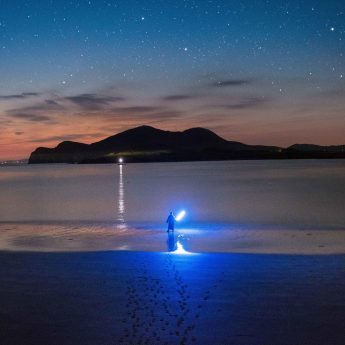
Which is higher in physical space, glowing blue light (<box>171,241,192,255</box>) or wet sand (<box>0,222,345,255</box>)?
glowing blue light (<box>171,241,192,255</box>)

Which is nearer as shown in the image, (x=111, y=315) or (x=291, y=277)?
(x=111, y=315)

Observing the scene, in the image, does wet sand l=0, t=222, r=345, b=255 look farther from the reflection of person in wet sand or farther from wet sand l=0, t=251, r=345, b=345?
wet sand l=0, t=251, r=345, b=345

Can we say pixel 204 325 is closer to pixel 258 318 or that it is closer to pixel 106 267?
pixel 258 318

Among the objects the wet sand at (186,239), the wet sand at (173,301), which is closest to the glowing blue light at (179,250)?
the wet sand at (186,239)

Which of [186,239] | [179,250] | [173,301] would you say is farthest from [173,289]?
[186,239]

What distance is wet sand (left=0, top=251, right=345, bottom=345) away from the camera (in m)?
10.1

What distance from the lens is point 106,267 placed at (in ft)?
56.5

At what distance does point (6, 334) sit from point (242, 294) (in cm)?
662

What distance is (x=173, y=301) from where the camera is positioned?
12.3 m

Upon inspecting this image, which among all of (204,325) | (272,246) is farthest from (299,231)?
(204,325)

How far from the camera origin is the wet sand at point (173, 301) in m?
10.1

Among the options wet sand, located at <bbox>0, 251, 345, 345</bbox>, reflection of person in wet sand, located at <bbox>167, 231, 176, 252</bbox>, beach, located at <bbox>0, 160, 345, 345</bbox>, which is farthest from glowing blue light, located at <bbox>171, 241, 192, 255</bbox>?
wet sand, located at <bbox>0, 251, 345, 345</bbox>

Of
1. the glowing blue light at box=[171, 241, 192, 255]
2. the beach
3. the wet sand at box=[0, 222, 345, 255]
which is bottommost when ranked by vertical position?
the wet sand at box=[0, 222, 345, 255]

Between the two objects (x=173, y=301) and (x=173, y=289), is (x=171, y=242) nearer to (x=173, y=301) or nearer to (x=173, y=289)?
(x=173, y=289)
